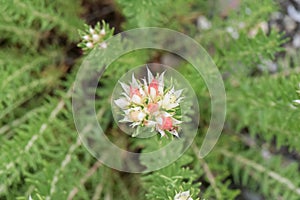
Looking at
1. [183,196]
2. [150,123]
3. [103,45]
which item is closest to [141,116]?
[150,123]

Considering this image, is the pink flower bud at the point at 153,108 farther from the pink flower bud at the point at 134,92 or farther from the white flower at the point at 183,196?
the white flower at the point at 183,196

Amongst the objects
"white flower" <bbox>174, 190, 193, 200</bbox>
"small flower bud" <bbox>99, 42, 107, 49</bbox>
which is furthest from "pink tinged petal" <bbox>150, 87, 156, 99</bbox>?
"small flower bud" <bbox>99, 42, 107, 49</bbox>

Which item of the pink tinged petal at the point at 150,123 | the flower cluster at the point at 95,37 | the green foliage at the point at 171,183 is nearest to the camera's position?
the pink tinged petal at the point at 150,123

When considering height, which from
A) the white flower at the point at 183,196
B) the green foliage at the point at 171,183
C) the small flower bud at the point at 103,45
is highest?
the small flower bud at the point at 103,45

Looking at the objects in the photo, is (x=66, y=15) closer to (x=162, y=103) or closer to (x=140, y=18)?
(x=140, y=18)

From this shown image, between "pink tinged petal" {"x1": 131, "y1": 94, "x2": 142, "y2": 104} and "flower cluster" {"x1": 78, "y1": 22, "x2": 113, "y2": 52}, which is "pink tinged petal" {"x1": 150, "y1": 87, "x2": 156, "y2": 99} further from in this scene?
"flower cluster" {"x1": 78, "y1": 22, "x2": 113, "y2": 52}

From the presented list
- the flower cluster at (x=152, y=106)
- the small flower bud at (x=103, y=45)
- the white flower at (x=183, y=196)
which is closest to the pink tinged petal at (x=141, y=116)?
the flower cluster at (x=152, y=106)

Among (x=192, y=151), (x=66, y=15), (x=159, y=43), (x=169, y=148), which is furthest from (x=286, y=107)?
(x=66, y=15)

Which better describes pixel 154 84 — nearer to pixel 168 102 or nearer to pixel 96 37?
pixel 168 102

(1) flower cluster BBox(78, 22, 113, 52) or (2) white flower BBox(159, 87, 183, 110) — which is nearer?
(2) white flower BBox(159, 87, 183, 110)
